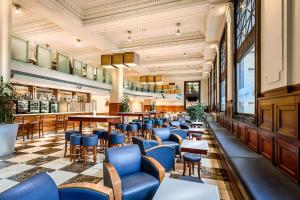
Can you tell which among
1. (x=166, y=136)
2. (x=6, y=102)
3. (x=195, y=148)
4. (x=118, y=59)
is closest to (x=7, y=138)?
(x=6, y=102)

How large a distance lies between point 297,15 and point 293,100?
830mm

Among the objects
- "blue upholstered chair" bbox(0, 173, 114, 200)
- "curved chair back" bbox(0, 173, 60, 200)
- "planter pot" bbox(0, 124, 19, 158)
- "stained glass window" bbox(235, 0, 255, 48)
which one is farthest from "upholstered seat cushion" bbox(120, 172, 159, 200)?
"planter pot" bbox(0, 124, 19, 158)

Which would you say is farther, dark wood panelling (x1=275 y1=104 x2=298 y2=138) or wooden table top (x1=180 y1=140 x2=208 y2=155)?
wooden table top (x1=180 y1=140 x2=208 y2=155)

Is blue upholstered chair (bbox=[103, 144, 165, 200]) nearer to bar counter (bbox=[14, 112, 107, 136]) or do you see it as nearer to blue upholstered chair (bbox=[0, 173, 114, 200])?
blue upholstered chair (bbox=[0, 173, 114, 200])

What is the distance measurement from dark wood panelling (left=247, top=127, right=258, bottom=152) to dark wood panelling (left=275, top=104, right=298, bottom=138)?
75cm

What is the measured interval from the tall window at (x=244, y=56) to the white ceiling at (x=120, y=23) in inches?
33.0

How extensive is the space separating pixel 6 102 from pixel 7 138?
0.90m

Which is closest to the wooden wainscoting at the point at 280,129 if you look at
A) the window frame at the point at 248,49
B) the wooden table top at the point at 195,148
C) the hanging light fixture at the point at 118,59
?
the window frame at the point at 248,49

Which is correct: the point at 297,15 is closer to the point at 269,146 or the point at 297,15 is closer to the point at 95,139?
the point at 269,146

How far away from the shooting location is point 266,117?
7.84ft

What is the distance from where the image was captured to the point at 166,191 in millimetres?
1457

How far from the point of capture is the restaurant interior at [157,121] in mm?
1718

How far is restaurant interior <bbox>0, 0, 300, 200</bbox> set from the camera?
1718mm

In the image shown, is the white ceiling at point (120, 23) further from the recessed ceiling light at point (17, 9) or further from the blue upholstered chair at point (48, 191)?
the blue upholstered chair at point (48, 191)
